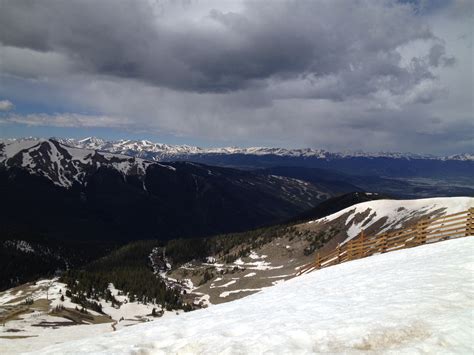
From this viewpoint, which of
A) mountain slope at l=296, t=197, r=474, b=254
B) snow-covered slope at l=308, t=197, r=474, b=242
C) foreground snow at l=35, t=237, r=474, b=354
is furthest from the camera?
mountain slope at l=296, t=197, r=474, b=254

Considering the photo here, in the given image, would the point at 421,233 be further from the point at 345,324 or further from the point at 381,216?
the point at 381,216

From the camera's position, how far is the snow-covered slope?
108900 mm

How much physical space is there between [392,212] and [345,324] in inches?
4914

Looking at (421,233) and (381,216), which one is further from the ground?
(421,233)

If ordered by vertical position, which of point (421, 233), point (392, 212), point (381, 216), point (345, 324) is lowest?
point (381, 216)

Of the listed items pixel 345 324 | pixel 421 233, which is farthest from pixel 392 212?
pixel 345 324

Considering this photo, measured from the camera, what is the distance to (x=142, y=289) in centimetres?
13175

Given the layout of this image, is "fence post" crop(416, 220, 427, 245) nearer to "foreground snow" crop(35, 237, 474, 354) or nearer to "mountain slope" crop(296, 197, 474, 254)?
"foreground snow" crop(35, 237, 474, 354)

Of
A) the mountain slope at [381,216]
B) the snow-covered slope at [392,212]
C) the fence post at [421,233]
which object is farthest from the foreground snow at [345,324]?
the mountain slope at [381,216]

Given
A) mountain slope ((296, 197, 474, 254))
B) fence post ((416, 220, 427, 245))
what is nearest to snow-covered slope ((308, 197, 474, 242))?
mountain slope ((296, 197, 474, 254))

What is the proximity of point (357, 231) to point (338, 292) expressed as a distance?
4527 inches

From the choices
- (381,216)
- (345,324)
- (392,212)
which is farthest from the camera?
(381,216)

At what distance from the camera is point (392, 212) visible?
12581 centimetres

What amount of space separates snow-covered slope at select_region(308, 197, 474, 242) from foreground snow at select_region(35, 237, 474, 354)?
99248mm
